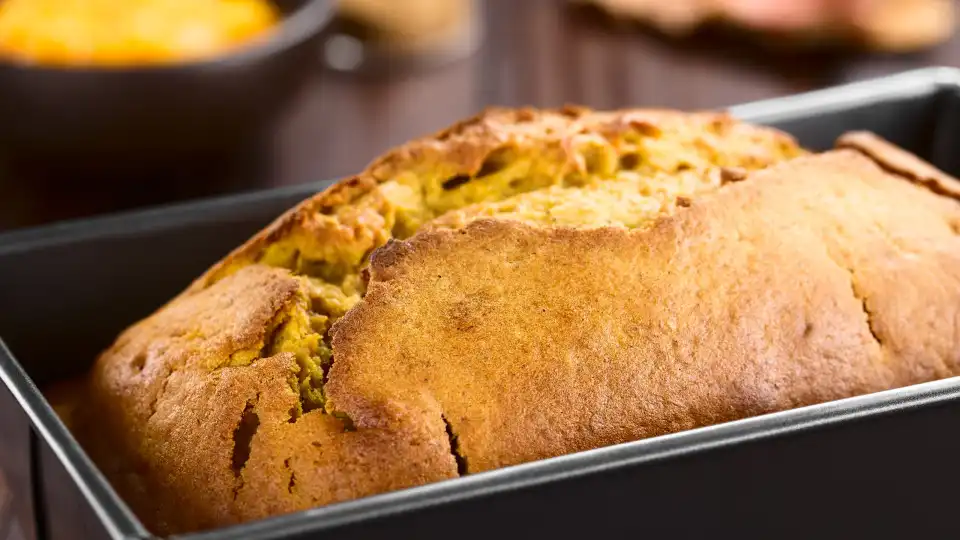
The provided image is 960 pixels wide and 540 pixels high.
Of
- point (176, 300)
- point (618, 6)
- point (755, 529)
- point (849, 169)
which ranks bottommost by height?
point (755, 529)

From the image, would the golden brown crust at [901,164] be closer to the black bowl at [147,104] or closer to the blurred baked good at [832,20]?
the black bowl at [147,104]

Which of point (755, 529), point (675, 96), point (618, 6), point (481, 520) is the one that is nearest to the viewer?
point (481, 520)

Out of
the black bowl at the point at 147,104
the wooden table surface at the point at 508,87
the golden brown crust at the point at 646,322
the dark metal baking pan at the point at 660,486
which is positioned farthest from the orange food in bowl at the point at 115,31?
the golden brown crust at the point at 646,322

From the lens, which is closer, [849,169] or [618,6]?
[849,169]

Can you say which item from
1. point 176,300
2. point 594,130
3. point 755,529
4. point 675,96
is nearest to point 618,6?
point 675,96

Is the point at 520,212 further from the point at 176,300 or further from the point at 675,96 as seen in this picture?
the point at 675,96

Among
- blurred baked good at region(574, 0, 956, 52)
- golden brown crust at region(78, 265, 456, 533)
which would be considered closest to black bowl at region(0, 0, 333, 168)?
golden brown crust at region(78, 265, 456, 533)
